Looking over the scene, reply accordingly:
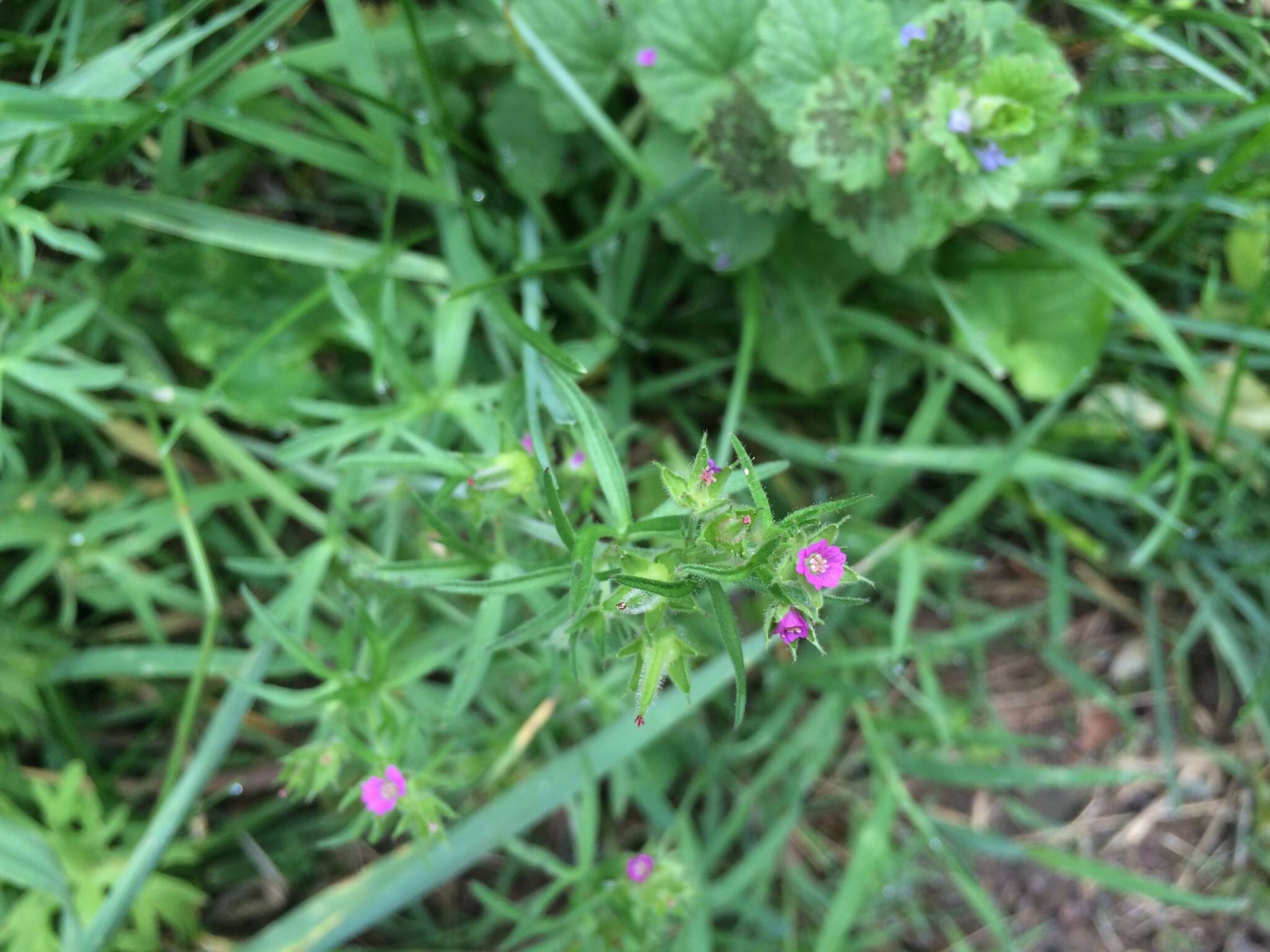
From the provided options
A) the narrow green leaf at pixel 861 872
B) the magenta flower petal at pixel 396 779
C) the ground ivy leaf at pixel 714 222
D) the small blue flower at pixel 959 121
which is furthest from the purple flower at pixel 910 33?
the narrow green leaf at pixel 861 872

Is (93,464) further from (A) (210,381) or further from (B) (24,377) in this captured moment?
(B) (24,377)

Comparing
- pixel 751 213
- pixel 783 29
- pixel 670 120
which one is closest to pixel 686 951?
pixel 751 213

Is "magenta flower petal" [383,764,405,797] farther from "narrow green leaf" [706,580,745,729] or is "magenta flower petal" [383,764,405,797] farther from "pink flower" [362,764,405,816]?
"narrow green leaf" [706,580,745,729]

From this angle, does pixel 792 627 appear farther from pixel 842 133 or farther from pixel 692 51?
pixel 692 51

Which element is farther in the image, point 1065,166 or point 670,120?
point 1065,166

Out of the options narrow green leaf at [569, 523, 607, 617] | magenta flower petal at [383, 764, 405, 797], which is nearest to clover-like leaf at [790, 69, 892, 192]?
narrow green leaf at [569, 523, 607, 617]

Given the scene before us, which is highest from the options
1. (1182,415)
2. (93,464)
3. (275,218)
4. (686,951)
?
(275,218)

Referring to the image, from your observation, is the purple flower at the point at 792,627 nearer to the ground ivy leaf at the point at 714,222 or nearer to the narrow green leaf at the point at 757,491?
the narrow green leaf at the point at 757,491
